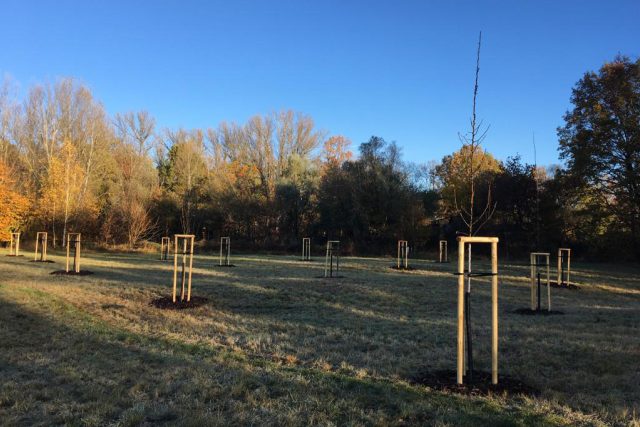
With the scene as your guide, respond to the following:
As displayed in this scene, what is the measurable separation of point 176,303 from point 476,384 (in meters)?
6.45

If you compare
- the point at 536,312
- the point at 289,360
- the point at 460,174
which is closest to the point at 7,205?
the point at 289,360

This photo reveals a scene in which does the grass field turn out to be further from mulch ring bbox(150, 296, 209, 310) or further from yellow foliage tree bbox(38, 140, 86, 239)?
yellow foliage tree bbox(38, 140, 86, 239)

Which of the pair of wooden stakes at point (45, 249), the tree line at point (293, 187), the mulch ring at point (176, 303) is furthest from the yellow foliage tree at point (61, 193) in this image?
the mulch ring at point (176, 303)

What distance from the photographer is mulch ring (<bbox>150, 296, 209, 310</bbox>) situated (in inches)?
352

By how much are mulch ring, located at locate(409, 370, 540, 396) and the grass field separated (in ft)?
0.43

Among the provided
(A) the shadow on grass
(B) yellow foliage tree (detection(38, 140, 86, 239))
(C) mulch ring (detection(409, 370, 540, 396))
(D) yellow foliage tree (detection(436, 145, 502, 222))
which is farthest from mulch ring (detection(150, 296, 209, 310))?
(B) yellow foliage tree (detection(38, 140, 86, 239))

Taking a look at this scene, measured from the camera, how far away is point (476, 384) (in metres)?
4.31

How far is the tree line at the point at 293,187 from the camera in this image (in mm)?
26750

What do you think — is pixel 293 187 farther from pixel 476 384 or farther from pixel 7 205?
pixel 476 384

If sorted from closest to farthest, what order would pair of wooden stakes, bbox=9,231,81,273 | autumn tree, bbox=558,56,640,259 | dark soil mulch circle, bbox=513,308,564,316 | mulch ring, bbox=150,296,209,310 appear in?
mulch ring, bbox=150,296,209,310, dark soil mulch circle, bbox=513,308,564,316, pair of wooden stakes, bbox=9,231,81,273, autumn tree, bbox=558,56,640,259

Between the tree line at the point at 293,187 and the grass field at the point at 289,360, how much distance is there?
64.5 feet

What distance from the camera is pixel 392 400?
377 cm

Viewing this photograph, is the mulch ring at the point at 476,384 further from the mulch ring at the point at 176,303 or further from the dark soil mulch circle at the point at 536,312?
the mulch ring at the point at 176,303

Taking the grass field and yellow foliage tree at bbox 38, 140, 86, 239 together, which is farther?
yellow foliage tree at bbox 38, 140, 86, 239
